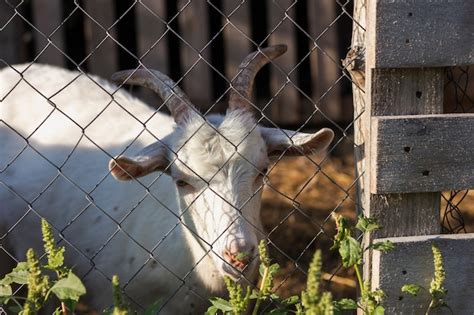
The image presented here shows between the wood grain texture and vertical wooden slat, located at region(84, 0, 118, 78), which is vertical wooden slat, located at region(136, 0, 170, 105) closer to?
vertical wooden slat, located at region(84, 0, 118, 78)

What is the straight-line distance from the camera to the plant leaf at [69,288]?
9.64 ft

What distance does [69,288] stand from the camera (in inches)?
116

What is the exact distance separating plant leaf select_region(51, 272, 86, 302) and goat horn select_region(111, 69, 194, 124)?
1.44 metres

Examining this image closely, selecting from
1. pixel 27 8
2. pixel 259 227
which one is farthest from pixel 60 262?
pixel 27 8

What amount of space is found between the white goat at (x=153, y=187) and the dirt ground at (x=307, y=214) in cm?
117

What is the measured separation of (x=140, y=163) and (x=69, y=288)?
147cm

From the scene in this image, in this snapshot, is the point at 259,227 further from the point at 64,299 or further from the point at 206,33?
the point at 206,33

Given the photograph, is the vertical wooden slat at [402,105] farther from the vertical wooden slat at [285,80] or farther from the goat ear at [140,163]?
the vertical wooden slat at [285,80]

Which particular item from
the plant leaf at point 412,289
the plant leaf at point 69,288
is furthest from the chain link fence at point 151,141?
the plant leaf at point 69,288

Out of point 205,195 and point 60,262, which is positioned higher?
point 205,195

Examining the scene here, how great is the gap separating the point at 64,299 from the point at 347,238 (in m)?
1.03

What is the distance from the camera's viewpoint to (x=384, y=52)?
3369 mm

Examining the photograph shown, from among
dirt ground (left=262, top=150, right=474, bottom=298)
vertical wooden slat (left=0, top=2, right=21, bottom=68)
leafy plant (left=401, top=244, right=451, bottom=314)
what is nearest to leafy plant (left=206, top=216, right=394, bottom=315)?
leafy plant (left=401, top=244, right=451, bottom=314)

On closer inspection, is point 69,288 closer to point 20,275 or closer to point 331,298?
point 20,275
